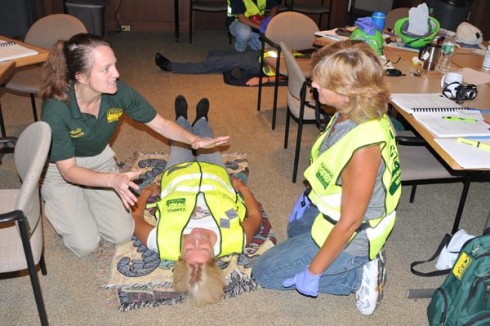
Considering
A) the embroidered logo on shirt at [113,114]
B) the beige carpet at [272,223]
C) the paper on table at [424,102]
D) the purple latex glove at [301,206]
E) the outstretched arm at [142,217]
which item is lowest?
the beige carpet at [272,223]

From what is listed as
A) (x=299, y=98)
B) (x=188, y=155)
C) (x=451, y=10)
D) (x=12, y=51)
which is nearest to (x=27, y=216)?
(x=188, y=155)

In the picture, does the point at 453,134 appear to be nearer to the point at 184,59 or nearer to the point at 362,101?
the point at 362,101

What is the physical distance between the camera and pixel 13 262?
1.80 m

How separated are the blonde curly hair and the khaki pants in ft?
1.73

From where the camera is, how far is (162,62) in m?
4.99

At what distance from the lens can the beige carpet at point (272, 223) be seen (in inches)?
87.1

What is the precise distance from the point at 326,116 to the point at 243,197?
2.55ft

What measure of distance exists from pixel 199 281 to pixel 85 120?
2.85 feet

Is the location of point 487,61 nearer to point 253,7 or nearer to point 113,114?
point 113,114

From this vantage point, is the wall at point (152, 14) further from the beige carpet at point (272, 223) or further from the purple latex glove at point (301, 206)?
the purple latex glove at point (301, 206)

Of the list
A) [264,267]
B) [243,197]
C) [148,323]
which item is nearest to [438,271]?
[264,267]

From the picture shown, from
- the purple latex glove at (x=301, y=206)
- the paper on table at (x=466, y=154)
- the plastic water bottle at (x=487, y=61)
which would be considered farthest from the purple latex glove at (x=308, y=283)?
the plastic water bottle at (x=487, y=61)

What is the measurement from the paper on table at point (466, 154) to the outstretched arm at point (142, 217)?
1.39m

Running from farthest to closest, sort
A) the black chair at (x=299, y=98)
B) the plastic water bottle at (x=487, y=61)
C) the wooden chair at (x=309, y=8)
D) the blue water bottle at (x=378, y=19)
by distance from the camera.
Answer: the wooden chair at (x=309, y=8) → the blue water bottle at (x=378, y=19) → the plastic water bottle at (x=487, y=61) → the black chair at (x=299, y=98)
